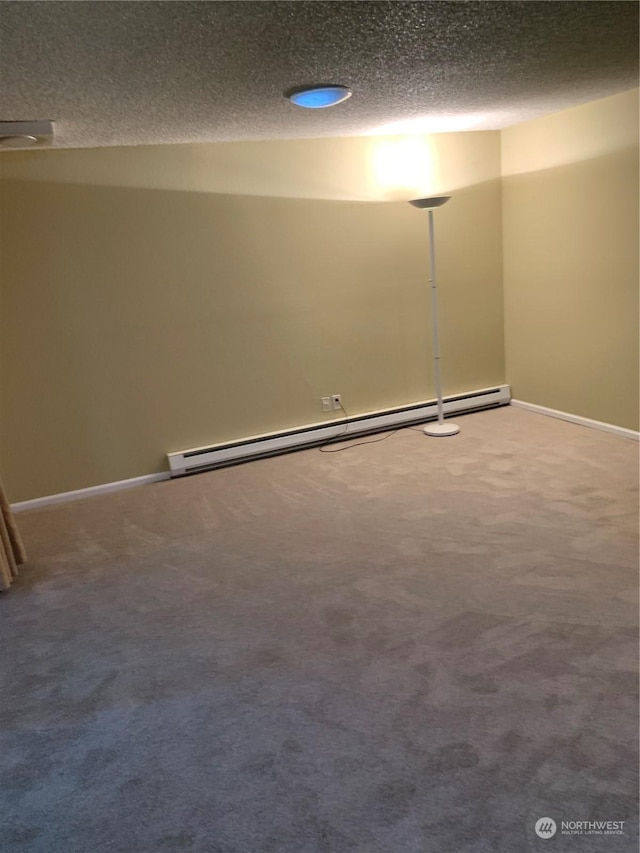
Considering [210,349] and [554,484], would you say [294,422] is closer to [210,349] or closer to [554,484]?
[210,349]

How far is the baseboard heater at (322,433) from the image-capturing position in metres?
4.50

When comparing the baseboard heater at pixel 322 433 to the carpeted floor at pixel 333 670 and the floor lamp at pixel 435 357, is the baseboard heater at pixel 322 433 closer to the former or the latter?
the floor lamp at pixel 435 357

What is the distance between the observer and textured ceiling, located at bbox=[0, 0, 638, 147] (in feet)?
5.35

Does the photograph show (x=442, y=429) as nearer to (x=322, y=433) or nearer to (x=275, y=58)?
(x=322, y=433)

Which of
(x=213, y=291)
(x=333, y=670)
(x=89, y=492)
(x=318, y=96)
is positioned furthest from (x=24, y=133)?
(x=333, y=670)

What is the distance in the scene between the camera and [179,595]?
117 inches

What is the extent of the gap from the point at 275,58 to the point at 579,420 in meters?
3.44

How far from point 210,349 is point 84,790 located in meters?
2.93

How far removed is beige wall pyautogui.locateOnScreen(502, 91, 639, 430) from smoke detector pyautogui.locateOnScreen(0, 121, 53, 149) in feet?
10.3

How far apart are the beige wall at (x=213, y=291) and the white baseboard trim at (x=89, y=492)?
0.04m

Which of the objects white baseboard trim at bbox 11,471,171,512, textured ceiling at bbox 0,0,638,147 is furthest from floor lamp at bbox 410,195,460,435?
white baseboard trim at bbox 11,471,171,512

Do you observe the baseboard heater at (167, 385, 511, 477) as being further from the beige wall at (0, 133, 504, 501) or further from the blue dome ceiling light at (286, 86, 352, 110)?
the blue dome ceiling light at (286, 86, 352, 110)

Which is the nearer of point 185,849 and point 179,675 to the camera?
point 185,849

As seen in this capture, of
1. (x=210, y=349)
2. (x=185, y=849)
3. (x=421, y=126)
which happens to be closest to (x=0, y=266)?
(x=210, y=349)
